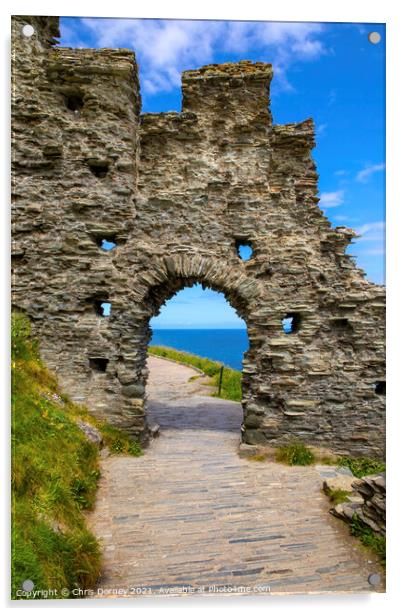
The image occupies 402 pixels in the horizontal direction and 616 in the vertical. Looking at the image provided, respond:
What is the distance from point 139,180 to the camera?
26.9 ft

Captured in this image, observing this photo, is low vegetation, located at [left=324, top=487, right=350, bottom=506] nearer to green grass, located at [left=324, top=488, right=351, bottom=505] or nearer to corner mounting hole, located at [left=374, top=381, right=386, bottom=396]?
green grass, located at [left=324, top=488, right=351, bottom=505]

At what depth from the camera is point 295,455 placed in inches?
292

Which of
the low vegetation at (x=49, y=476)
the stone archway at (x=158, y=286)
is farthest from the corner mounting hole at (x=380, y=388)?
the low vegetation at (x=49, y=476)

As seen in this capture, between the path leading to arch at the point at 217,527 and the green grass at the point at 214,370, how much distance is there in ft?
22.0

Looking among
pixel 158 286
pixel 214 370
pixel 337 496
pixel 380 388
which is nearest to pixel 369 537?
pixel 337 496

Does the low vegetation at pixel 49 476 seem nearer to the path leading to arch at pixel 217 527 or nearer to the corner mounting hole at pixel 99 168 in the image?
the path leading to arch at pixel 217 527

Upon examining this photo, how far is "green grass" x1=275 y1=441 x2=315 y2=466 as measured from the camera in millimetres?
7340

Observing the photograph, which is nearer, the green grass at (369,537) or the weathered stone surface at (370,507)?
the green grass at (369,537)

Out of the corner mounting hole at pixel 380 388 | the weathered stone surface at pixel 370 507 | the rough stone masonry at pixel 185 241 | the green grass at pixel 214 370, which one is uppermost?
the rough stone masonry at pixel 185 241

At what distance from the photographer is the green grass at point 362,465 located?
276 inches

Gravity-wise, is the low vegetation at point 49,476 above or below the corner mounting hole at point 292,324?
below

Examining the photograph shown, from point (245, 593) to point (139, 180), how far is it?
7.68 meters

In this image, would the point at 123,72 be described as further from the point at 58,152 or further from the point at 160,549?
the point at 160,549
